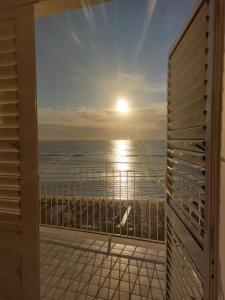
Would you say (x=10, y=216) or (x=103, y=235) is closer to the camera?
(x=10, y=216)

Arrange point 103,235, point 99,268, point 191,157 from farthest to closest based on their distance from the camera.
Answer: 1. point 103,235
2. point 99,268
3. point 191,157

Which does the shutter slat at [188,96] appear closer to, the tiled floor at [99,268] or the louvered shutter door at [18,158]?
the louvered shutter door at [18,158]

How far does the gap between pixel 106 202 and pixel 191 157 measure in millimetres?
2547

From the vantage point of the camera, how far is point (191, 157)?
0.95 metres

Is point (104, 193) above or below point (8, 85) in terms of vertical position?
below

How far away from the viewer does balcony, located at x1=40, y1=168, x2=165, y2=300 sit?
84.1 inches

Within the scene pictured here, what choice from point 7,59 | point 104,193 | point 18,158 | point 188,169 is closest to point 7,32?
point 7,59

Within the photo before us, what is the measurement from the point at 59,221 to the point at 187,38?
10.3 feet

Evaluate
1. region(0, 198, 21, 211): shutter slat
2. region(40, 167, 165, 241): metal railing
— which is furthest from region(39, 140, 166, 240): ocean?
region(0, 198, 21, 211): shutter slat

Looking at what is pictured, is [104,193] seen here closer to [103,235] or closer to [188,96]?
[103,235]

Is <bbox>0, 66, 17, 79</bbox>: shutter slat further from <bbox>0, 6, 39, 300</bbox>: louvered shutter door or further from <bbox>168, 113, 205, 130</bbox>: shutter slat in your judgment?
<bbox>168, 113, 205, 130</bbox>: shutter slat

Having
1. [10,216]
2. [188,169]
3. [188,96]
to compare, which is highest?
[188,96]

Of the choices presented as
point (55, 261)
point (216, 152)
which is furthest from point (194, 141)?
point (55, 261)

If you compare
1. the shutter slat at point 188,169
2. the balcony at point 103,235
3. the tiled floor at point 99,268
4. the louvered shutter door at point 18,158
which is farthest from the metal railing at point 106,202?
the louvered shutter door at point 18,158
